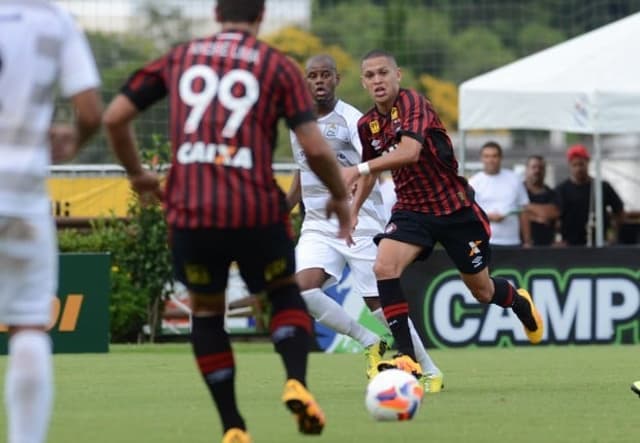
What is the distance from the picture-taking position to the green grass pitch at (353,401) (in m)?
8.13

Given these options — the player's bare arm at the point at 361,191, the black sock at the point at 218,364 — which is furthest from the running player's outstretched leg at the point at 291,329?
the player's bare arm at the point at 361,191

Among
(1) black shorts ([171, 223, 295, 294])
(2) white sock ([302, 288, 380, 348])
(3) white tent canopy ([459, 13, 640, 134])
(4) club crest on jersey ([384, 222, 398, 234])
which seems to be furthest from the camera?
(3) white tent canopy ([459, 13, 640, 134])

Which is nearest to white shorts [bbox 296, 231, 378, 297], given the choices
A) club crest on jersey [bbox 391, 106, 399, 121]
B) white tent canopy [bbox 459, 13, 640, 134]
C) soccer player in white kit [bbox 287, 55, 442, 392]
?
soccer player in white kit [bbox 287, 55, 442, 392]

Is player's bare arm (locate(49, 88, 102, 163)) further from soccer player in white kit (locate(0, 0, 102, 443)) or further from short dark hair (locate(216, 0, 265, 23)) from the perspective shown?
short dark hair (locate(216, 0, 265, 23))

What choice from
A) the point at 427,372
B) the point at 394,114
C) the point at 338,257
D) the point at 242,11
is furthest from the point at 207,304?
the point at 338,257

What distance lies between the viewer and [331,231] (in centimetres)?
1251

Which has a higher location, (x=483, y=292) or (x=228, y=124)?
(x=228, y=124)

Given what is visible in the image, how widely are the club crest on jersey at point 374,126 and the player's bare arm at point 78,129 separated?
4568 mm

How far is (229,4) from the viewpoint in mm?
7316

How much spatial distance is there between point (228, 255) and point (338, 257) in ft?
17.1

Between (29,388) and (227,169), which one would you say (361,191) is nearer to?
(227,169)

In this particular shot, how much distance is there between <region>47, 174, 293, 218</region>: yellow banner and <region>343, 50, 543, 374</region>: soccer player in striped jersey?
10.6 m

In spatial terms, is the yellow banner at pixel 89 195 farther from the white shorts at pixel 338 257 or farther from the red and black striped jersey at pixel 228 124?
the red and black striped jersey at pixel 228 124

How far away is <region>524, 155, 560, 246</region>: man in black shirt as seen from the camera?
20203mm
